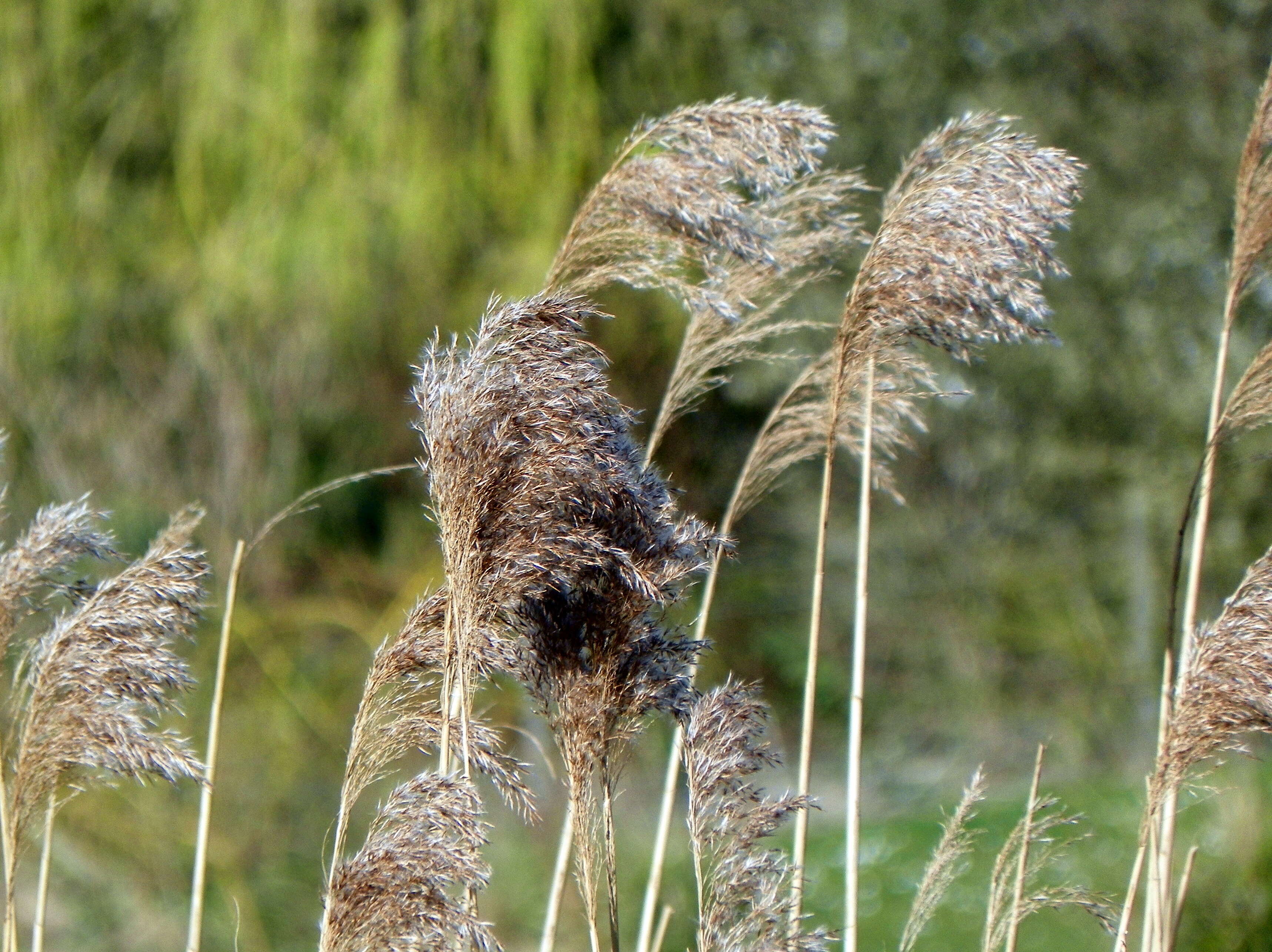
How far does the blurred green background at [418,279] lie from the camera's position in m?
4.98

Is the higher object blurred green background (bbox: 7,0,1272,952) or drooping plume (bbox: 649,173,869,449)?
blurred green background (bbox: 7,0,1272,952)

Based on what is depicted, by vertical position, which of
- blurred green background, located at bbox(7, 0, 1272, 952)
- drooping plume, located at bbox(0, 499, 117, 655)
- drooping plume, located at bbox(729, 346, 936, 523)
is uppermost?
blurred green background, located at bbox(7, 0, 1272, 952)

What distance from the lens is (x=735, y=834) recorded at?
152cm

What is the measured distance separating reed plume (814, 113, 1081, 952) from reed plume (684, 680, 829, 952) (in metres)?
0.13

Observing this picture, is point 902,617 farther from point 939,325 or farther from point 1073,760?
point 939,325

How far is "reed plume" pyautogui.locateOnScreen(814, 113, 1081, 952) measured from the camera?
168cm

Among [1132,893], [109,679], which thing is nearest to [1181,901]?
[1132,893]

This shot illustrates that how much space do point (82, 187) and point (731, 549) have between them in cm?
462

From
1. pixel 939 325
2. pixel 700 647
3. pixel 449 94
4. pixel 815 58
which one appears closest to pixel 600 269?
pixel 939 325

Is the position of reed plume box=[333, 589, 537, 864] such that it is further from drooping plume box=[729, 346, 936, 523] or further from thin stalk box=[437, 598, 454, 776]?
drooping plume box=[729, 346, 936, 523]

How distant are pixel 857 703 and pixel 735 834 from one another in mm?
375

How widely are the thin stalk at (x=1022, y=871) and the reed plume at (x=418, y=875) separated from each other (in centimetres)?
66

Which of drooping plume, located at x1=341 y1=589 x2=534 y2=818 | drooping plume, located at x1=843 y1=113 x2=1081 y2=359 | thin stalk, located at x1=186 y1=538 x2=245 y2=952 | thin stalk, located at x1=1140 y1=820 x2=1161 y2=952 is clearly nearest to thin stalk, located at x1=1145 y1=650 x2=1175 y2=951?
thin stalk, located at x1=1140 y1=820 x2=1161 y2=952

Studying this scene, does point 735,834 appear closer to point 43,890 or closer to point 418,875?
point 418,875
